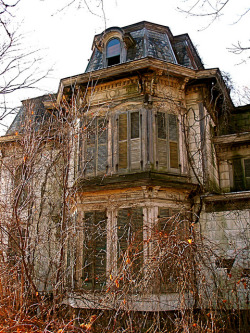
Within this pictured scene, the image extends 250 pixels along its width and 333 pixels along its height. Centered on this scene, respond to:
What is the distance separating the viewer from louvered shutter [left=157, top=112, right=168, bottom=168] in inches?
395

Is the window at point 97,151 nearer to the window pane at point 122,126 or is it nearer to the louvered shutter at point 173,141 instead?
the window pane at point 122,126

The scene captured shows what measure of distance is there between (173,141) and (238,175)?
2684 mm

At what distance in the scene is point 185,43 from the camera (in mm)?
12406

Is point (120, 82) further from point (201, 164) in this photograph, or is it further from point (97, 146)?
point (201, 164)

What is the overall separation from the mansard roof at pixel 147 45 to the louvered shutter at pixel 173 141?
198cm

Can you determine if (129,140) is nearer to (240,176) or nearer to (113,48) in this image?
(113,48)

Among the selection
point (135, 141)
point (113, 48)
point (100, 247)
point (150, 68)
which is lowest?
point (100, 247)

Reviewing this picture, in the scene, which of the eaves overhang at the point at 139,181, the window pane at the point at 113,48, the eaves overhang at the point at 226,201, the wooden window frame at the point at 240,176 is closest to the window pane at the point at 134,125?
the eaves overhang at the point at 139,181

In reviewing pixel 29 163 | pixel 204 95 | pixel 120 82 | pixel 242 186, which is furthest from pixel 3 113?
pixel 242 186

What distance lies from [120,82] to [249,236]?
5.80m

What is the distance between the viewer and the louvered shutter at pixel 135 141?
10.0 m

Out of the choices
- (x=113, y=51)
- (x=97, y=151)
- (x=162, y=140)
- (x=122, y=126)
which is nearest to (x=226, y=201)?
(x=162, y=140)

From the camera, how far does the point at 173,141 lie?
Answer: 10.3 m

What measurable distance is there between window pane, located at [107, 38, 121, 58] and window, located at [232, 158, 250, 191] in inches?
209
